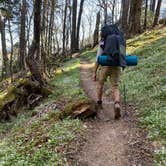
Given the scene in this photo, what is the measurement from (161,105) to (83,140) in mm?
2658

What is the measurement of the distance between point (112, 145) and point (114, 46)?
255 cm

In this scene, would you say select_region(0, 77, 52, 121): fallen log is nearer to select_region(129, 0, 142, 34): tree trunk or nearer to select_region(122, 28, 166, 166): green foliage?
select_region(122, 28, 166, 166): green foliage

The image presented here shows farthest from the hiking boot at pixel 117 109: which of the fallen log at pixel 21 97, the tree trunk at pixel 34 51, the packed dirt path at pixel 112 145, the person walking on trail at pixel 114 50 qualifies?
the tree trunk at pixel 34 51

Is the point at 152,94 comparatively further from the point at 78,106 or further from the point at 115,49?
the point at 78,106

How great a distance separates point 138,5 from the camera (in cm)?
2495

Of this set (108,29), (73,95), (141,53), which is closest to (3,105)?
(73,95)

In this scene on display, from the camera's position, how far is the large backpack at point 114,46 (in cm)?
809

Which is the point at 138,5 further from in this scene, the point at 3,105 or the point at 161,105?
the point at 161,105

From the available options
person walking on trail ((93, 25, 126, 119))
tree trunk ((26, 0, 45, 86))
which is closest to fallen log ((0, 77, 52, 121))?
tree trunk ((26, 0, 45, 86))

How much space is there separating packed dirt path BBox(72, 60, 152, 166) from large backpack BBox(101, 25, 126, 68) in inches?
60.0

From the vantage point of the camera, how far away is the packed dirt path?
6.20 meters

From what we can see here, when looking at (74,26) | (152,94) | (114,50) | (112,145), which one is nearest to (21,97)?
(152,94)

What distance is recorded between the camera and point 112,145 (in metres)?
6.86

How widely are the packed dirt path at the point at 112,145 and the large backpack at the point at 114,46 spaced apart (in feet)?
5.00
